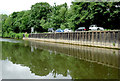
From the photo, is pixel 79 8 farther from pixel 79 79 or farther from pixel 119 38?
pixel 79 79

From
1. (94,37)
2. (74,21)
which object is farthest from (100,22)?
(94,37)

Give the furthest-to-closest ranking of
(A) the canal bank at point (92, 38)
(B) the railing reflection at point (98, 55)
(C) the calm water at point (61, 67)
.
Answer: (A) the canal bank at point (92, 38)
(B) the railing reflection at point (98, 55)
(C) the calm water at point (61, 67)

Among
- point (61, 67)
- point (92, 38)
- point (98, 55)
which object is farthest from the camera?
point (92, 38)

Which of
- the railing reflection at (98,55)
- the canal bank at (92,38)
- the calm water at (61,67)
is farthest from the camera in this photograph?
the canal bank at (92,38)

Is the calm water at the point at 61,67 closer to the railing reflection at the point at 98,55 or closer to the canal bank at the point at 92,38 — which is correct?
the railing reflection at the point at 98,55

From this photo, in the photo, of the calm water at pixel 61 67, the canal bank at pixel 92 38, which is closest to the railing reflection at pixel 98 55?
the calm water at pixel 61 67

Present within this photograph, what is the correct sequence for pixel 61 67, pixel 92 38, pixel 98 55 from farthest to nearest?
pixel 92 38 → pixel 98 55 → pixel 61 67

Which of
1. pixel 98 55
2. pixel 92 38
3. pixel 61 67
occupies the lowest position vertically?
pixel 98 55

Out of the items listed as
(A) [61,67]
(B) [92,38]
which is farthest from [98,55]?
(B) [92,38]

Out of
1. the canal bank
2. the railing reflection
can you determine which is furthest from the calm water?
the canal bank

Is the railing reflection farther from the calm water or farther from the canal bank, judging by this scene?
the canal bank

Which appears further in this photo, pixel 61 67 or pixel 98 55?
pixel 98 55

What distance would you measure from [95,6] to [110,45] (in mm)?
12416

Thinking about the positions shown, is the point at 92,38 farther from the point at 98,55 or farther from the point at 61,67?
the point at 61,67
